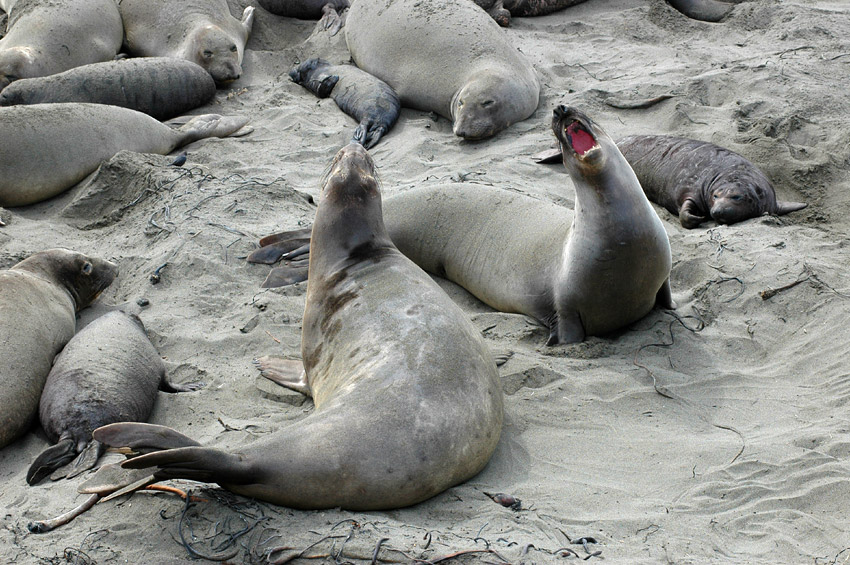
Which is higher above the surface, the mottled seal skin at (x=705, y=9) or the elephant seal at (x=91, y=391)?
the mottled seal skin at (x=705, y=9)

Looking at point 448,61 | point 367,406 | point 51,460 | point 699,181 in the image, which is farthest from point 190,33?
point 367,406

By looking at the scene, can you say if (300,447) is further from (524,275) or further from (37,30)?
(37,30)

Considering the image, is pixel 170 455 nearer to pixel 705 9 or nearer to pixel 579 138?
pixel 579 138

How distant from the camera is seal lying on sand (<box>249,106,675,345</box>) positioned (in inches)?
165

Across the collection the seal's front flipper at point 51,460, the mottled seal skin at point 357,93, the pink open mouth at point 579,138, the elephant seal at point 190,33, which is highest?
the pink open mouth at point 579,138

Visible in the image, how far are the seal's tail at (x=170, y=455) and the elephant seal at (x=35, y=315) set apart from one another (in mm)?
1193

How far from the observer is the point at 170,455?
2.60 metres

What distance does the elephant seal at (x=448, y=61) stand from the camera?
7246 mm

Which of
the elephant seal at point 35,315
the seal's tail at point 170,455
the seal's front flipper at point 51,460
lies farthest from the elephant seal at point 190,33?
the seal's tail at point 170,455

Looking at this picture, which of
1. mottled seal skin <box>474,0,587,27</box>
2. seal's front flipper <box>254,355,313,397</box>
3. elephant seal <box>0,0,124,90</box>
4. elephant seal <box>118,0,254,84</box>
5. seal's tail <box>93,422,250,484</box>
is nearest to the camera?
seal's tail <box>93,422,250,484</box>

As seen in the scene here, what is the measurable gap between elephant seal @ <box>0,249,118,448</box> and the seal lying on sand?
41.2 inches

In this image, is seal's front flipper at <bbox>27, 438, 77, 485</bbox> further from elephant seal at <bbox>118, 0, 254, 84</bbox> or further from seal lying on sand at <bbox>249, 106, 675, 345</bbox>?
elephant seal at <bbox>118, 0, 254, 84</bbox>

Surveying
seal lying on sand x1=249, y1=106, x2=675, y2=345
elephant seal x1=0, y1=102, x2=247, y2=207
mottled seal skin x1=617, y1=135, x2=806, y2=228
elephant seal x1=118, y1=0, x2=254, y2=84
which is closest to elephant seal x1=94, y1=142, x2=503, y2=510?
seal lying on sand x1=249, y1=106, x2=675, y2=345

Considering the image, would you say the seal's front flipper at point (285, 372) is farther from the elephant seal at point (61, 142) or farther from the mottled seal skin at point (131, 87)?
the mottled seal skin at point (131, 87)
